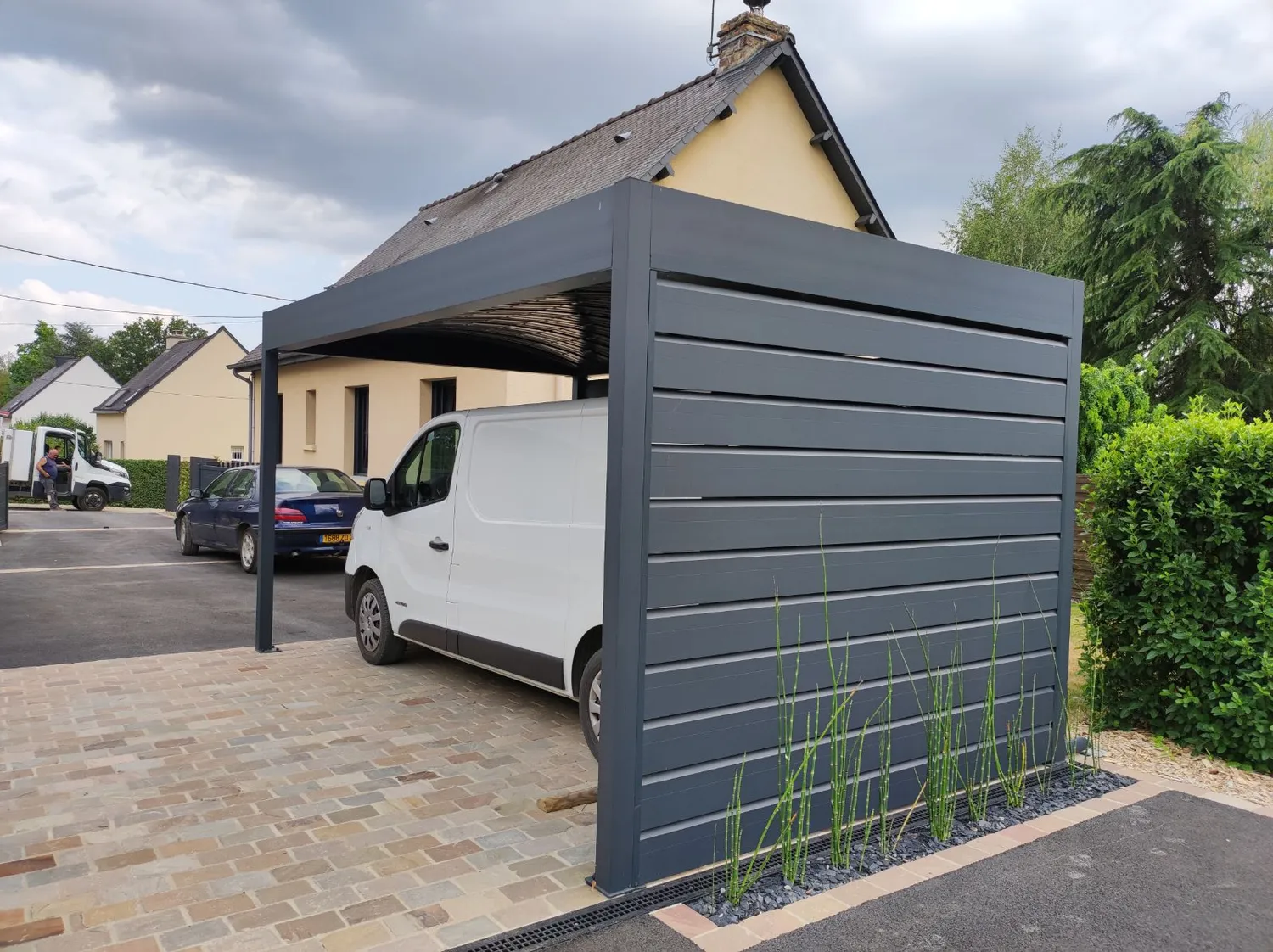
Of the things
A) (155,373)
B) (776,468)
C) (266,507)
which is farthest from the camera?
(155,373)

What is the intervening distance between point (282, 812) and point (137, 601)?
725 centimetres

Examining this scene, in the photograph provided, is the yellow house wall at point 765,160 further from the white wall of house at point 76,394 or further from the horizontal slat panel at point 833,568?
the white wall of house at point 76,394

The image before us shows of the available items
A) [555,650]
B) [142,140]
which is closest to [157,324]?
[142,140]

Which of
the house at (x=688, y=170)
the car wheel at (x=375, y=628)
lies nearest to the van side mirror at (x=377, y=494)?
the car wheel at (x=375, y=628)

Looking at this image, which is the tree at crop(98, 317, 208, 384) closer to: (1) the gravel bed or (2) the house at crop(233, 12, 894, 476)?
(2) the house at crop(233, 12, 894, 476)

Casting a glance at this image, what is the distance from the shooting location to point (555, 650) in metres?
5.05

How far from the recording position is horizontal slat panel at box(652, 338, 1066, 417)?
336 centimetres

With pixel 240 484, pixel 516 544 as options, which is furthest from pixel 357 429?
pixel 516 544

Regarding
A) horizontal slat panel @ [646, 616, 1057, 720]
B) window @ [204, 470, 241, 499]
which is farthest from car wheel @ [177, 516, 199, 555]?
horizontal slat panel @ [646, 616, 1057, 720]

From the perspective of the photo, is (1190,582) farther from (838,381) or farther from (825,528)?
(838,381)

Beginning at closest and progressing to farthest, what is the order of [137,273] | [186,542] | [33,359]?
[186,542], [137,273], [33,359]

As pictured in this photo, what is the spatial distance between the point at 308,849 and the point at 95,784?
4.83ft

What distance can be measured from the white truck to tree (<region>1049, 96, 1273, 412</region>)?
27926mm

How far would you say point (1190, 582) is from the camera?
4891 millimetres
